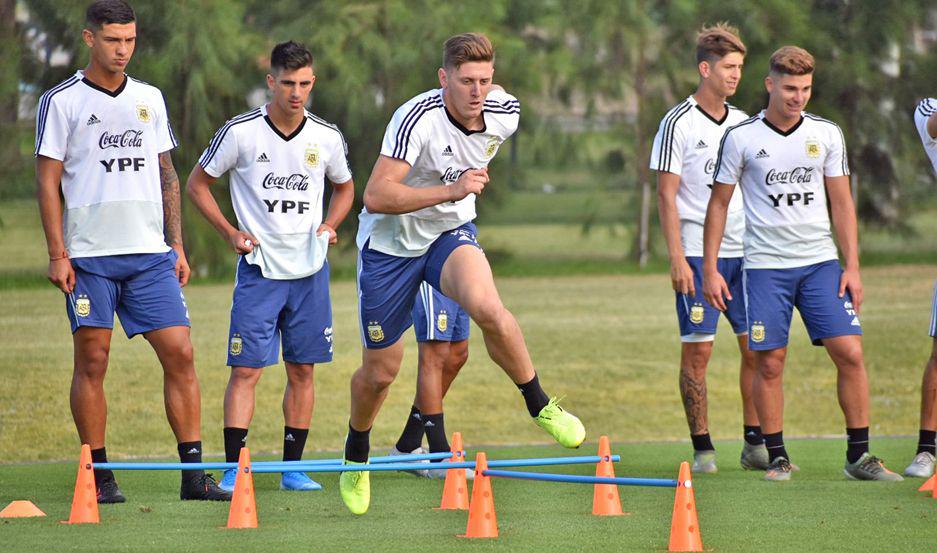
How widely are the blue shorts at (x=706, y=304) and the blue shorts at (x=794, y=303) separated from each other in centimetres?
49

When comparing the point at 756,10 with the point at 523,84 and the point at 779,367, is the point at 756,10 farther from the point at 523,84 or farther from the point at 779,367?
the point at 779,367

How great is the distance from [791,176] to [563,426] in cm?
245

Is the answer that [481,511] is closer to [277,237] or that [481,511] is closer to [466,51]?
[466,51]

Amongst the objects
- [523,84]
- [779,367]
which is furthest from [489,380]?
[523,84]

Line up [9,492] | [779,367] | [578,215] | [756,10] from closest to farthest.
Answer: [9,492], [779,367], [756,10], [578,215]

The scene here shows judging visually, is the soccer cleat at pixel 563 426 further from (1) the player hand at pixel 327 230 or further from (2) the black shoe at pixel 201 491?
(1) the player hand at pixel 327 230

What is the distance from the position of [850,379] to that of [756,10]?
604 inches

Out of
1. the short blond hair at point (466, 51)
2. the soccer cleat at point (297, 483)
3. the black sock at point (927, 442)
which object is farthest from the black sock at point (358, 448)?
the black sock at point (927, 442)

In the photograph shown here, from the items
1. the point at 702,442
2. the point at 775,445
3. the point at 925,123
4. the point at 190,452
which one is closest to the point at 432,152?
the point at 190,452

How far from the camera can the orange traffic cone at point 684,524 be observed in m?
5.25

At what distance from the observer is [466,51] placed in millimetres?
6250

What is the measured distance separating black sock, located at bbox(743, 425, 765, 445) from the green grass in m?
Result: 0.29

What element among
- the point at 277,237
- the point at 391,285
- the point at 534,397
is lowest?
the point at 534,397

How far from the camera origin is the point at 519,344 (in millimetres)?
6039
